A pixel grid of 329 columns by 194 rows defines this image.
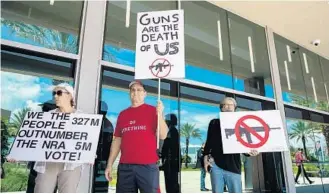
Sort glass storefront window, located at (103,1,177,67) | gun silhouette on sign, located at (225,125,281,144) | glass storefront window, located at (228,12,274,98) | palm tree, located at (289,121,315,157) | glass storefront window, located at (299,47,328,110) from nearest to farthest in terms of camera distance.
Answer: gun silhouette on sign, located at (225,125,281,144), glass storefront window, located at (103,1,177,67), glass storefront window, located at (228,12,274,98), palm tree, located at (289,121,315,157), glass storefront window, located at (299,47,328,110)

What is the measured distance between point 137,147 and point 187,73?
5.94 feet

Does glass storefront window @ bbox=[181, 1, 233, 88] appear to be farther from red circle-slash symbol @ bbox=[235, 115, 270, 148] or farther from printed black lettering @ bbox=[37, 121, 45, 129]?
printed black lettering @ bbox=[37, 121, 45, 129]

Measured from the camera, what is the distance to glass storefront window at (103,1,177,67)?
2.87m

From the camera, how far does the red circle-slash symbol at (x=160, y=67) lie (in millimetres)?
2053

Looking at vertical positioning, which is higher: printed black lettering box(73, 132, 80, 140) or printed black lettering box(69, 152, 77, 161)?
printed black lettering box(73, 132, 80, 140)

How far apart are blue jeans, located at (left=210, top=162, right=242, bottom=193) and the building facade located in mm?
830

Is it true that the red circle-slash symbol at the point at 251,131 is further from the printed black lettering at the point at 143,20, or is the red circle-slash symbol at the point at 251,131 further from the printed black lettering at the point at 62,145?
the printed black lettering at the point at 62,145

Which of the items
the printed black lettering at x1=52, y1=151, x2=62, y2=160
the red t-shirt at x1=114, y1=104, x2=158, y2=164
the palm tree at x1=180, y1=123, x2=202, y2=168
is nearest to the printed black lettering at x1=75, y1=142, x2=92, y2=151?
the printed black lettering at x1=52, y1=151, x2=62, y2=160

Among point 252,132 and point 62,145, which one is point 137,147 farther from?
point 252,132

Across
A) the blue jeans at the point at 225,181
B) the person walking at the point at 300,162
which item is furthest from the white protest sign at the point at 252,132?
the person walking at the point at 300,162

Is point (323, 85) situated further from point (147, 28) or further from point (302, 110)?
point (147, 28)

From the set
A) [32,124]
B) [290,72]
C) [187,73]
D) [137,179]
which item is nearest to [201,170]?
[187,73]

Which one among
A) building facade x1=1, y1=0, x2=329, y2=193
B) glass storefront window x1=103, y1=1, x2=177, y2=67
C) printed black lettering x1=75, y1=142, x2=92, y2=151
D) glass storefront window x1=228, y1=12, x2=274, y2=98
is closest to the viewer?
printed black lettering x1=75, y1=142, x2=92, y2=151

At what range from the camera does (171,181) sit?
2.80 m
